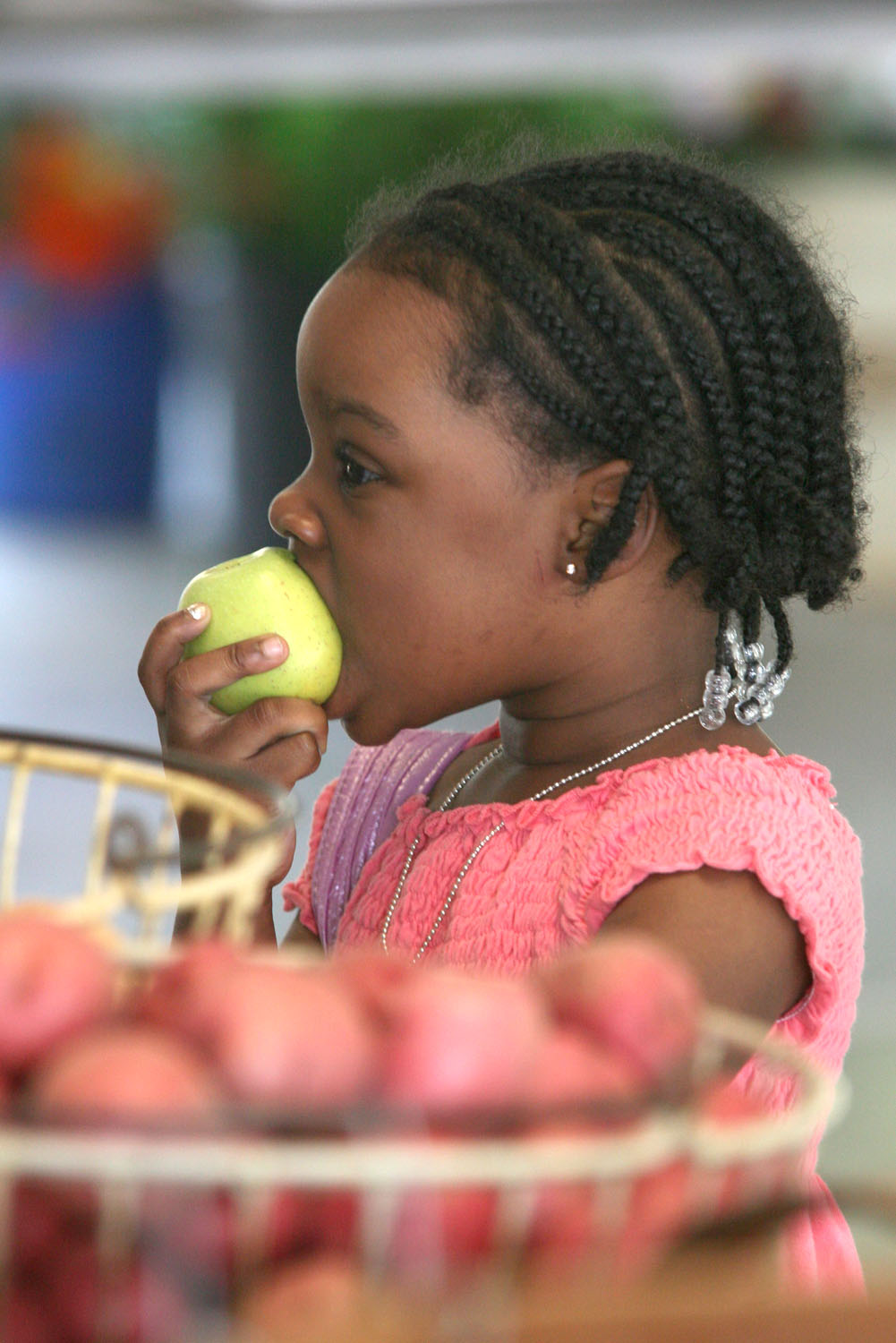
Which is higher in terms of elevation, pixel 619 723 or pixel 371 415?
pixel 371 415

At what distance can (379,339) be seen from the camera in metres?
1.09

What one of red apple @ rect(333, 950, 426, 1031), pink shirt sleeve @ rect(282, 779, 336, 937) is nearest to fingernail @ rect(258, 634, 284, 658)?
pink shirt sleeve @ rect(282, 779, 336, 937)

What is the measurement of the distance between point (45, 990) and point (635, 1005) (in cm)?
17

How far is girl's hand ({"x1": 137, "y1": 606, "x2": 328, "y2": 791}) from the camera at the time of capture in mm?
1161

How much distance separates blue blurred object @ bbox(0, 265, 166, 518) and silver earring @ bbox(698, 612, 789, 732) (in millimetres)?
5924

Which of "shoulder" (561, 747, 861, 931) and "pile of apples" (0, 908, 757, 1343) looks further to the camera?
"shoulder" (561, 747, 861, 931)

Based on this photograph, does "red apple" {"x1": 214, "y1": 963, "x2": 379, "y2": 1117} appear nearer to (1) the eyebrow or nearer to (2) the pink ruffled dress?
(2) the pink ruffled dress

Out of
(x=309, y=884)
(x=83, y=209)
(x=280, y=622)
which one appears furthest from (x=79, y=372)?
(x=280, y=622)

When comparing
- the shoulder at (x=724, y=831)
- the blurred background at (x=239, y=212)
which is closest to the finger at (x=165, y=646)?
the shoulder at (x=724, y=831)

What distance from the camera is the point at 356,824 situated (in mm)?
1318

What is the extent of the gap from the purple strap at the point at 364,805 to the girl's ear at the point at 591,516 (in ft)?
0.91

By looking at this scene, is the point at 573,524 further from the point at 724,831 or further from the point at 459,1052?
the point at 459,1052

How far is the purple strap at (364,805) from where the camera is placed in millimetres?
1302

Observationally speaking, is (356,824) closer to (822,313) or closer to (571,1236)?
(822,313)
